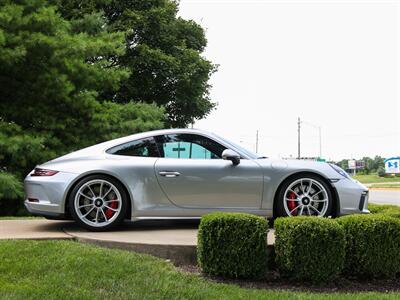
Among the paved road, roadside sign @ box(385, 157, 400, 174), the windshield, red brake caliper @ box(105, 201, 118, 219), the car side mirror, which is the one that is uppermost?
roadside sign @ box(385, 157, 400, 174)

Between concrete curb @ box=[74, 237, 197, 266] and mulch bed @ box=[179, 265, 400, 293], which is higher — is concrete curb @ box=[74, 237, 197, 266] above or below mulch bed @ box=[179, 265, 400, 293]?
above

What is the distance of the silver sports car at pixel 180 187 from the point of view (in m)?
5.72

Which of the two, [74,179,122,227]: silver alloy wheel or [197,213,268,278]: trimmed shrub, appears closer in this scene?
[197,213,268,278]: trimmed shrub

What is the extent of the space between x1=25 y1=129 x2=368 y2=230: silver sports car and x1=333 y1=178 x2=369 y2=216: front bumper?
1 centimetres

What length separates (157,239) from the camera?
521 centimetres

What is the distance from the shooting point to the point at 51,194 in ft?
18.6

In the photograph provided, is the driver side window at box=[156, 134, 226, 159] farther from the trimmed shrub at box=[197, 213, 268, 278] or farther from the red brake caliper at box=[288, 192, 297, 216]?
the trimmed shrub at box=[197, 213, 268, 278]

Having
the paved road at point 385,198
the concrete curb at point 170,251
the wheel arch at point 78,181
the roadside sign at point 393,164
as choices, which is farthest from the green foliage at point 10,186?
the roadside sign at point 393,164

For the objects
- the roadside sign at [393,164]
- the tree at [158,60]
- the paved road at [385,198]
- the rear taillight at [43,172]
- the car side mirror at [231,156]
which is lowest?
the paved road at [385,198]

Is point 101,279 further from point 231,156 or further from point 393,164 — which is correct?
point 393,164

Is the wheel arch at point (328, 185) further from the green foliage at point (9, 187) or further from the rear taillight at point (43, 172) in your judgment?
the green foliage at point (9, 187)

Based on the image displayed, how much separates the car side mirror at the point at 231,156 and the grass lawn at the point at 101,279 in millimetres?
1629

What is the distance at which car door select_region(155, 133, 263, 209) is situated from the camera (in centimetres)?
574

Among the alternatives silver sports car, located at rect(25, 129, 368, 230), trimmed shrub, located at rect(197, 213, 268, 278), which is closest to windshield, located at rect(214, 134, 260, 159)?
silver sports car, located at rect(25, 129, 368, 230)
